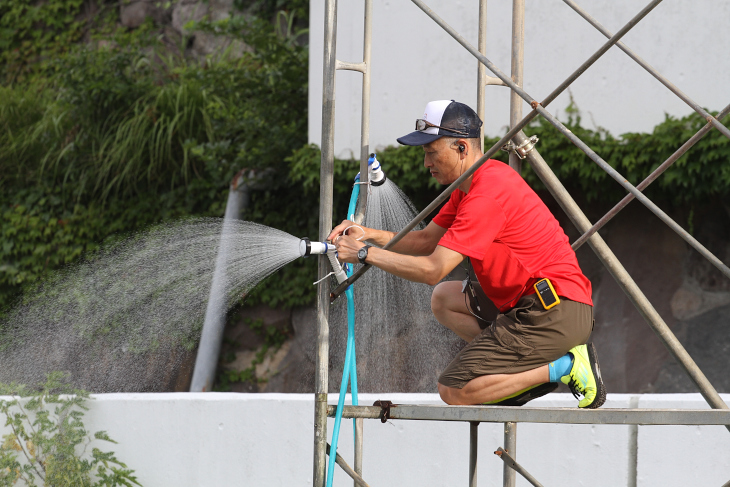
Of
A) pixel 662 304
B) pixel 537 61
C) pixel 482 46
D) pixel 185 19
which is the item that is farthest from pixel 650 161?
pixel 185 19

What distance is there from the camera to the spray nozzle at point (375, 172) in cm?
316

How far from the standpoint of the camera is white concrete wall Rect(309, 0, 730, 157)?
214 inches

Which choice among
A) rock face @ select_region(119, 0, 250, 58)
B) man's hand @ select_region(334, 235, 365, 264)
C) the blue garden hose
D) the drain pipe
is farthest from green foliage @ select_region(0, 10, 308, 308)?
man's hand @ select_region(334, 235, 365, 264)

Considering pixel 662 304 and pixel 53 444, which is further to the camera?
pixel 662 304

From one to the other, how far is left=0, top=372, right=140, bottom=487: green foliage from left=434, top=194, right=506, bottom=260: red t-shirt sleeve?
2630mm

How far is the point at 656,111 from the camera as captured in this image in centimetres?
555

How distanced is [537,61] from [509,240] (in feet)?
11.0

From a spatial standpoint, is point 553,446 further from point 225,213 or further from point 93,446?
point 225,213

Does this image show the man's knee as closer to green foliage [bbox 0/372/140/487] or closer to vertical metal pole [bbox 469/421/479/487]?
vertical metal pole [bbox 469/421/479/487]

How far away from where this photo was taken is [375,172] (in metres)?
3.19

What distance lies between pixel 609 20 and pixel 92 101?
201 inches

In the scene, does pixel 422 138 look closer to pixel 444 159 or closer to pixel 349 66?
pixel 444 159

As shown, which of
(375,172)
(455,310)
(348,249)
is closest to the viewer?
(348,249)

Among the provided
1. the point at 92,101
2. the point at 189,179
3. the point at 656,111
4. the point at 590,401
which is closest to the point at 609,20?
the point at 656,111
